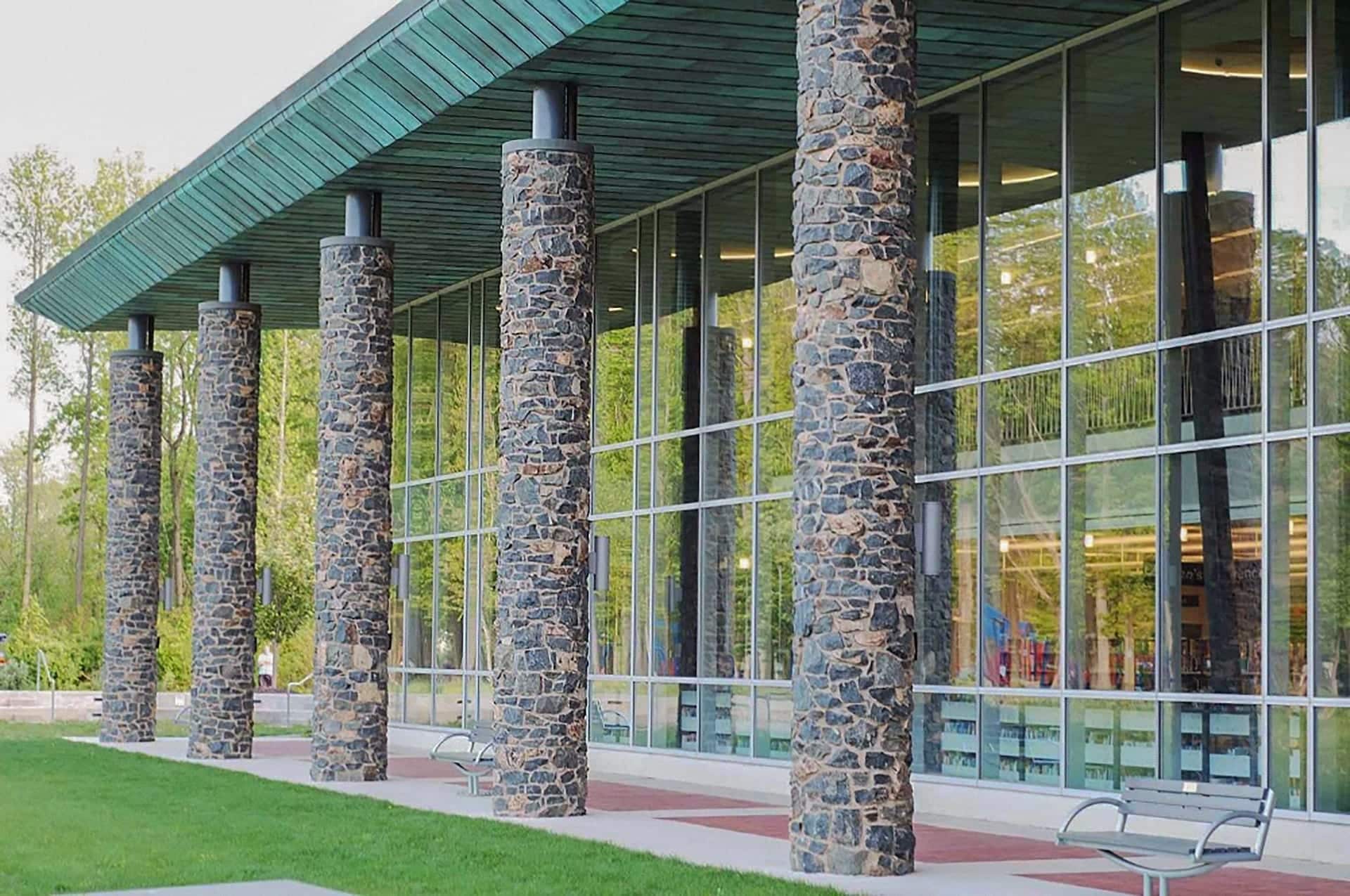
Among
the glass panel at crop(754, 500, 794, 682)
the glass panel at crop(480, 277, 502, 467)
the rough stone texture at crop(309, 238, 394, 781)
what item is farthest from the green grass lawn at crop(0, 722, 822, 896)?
the glass panel at crop(480, 277, 502, 467)

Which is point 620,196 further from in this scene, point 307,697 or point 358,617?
point 307,697

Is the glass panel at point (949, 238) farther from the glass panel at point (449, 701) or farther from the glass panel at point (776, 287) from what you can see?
the glass panel at point (449, 701)

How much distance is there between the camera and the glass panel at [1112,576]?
59.7 feet

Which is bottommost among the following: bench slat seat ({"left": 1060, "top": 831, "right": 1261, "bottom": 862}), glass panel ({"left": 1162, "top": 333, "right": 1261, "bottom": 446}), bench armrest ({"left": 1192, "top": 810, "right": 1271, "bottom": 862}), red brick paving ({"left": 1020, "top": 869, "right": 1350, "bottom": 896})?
red brick paving ({"left": 1020, "top": 869, "right": 1350, "bottom": 896})

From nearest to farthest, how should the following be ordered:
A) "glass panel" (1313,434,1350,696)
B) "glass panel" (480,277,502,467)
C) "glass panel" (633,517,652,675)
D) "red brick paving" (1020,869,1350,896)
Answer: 1. "red brick paving" (1020,869,1350,896)
2. "glass panel" (1313,434,1350,696)
3. "glass panel" (633,517,652,675)
4. "glass panel" (480,277,502,467)

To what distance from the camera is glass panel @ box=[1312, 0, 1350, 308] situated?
54.3ft

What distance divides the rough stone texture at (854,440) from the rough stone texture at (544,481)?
4.76 meters

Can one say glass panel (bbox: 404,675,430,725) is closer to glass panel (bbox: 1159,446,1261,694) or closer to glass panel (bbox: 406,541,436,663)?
glass panel (bbox: 406,541,436,663)

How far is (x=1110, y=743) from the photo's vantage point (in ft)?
60.8

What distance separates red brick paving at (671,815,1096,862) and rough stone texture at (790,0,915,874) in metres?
1.11

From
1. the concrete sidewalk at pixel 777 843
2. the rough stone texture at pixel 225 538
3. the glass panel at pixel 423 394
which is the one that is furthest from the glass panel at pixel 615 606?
the glass panel at pixel 423 394

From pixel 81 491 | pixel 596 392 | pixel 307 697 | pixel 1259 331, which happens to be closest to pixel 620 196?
pixel 596 392

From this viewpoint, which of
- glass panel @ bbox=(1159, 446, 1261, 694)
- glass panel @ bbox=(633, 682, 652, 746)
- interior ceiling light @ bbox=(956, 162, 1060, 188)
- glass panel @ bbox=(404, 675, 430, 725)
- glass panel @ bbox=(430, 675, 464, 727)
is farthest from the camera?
glass panel @ bbox=(404, 675, 430, 725)

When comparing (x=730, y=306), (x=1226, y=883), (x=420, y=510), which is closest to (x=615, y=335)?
(x=730, y=306)
